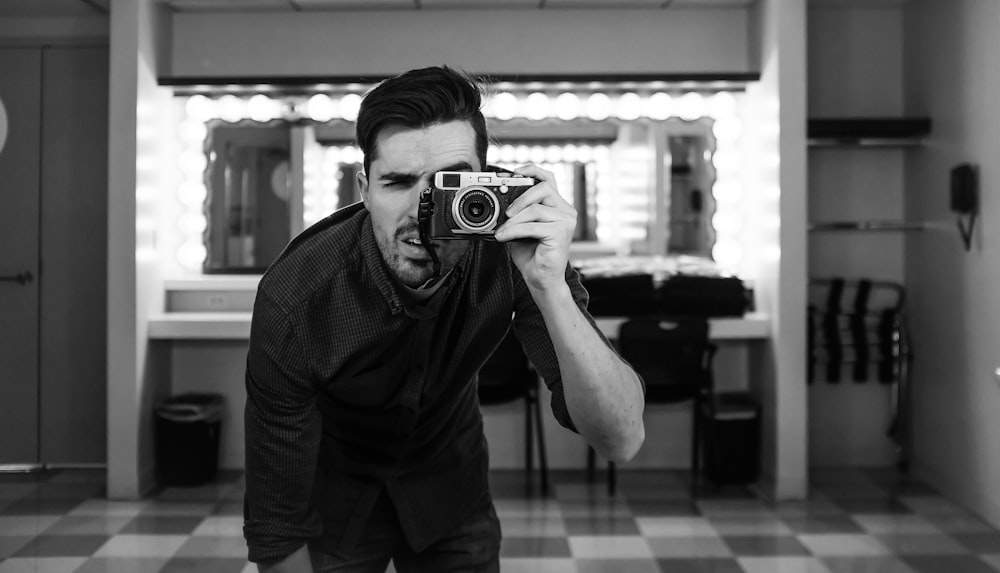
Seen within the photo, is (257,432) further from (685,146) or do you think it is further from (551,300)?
(685,146)

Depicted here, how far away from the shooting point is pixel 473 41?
14.5ft

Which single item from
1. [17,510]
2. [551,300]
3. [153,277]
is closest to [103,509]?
[17,510]

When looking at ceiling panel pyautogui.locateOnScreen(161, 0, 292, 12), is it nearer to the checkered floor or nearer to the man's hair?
the checkered floor

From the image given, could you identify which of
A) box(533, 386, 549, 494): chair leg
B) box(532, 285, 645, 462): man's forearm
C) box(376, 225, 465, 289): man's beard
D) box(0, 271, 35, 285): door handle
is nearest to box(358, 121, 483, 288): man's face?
box(376, 225, 465, 289): man's beard

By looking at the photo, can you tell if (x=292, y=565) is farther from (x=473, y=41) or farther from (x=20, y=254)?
(x=20, y=254)

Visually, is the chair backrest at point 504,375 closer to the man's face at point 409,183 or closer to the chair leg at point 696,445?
the chair leg at point 696,445

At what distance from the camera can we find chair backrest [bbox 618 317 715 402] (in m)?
3.85

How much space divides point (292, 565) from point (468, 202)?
1.86ft

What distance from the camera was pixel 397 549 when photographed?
157 centimetres

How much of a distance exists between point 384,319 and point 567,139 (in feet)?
11.0

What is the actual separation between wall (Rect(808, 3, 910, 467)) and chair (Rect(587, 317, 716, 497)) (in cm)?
92

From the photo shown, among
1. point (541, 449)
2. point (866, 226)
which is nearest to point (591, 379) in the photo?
point (541, 449)

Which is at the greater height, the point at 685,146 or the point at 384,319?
the point at 685,146

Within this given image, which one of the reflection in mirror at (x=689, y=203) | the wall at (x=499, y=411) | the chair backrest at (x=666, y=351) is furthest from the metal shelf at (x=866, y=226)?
the chair backrest at (x=666, y=351)
